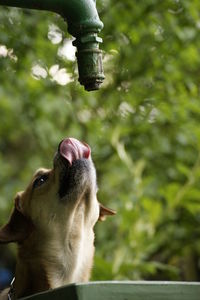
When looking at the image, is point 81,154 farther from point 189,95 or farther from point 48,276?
point 189,95

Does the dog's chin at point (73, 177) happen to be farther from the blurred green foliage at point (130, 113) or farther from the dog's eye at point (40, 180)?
the blurred green foliage at point (130, 113)

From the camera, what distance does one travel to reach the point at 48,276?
325 centimetres

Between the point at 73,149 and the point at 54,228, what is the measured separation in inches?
25.8

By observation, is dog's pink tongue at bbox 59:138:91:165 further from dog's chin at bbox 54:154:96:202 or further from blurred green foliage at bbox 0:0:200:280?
blurred green foliage at bbox 0:0:200:280

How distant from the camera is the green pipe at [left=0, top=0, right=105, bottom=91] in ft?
6.08

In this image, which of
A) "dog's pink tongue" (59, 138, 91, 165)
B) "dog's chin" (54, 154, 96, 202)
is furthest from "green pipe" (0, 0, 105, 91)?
"dog's chin" (54, 154, 96, 202)

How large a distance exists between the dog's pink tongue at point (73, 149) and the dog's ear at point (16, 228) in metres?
0.52

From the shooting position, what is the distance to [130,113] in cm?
470

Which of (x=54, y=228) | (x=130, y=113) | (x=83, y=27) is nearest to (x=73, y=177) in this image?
(x=54, y=228)

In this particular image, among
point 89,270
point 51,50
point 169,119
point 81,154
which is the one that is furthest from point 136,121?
point 81,154

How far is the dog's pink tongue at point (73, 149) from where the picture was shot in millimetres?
2721

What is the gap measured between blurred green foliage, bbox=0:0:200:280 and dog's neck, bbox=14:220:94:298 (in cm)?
79

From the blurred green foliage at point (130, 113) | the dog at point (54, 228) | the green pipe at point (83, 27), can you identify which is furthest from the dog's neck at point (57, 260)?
the green pipe at point (83, 27)

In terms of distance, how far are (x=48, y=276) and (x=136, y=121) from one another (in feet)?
5.56
